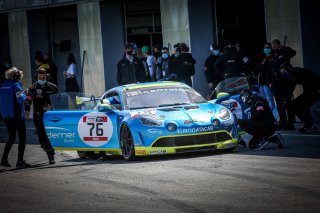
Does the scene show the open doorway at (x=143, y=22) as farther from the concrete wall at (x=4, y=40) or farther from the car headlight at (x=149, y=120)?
the car headlight at (x=149, y=120)

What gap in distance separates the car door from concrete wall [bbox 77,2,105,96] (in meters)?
15.3

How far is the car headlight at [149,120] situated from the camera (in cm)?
1430

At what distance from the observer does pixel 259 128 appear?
15133 millimetres

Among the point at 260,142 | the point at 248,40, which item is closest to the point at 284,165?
the point at 260,142

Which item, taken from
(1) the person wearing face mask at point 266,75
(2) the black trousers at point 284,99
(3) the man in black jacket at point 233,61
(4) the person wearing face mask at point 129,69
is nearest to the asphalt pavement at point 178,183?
(2) the black trousers at point 284,99

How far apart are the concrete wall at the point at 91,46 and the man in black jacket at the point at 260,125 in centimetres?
1641

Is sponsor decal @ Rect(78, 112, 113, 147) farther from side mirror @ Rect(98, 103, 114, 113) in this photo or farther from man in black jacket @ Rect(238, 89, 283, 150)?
man in black jacket @ Rect(238, 89, 283, 150)

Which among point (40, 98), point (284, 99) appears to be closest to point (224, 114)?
point (40, 98)

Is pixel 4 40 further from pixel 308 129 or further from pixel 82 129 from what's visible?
pixel 82 129

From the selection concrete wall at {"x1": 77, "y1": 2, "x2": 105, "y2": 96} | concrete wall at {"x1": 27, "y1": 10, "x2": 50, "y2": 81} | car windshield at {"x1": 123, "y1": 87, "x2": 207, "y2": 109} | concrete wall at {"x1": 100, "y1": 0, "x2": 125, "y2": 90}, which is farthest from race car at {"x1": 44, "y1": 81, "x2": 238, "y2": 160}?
concrete wall at {"x1": 27, "y1": 10, "x2": 50, "y2": 81}

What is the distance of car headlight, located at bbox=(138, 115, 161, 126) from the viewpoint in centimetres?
1430

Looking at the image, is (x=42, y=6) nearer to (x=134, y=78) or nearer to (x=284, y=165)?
(x=134, y=78)

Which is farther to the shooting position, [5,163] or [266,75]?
[266,75]

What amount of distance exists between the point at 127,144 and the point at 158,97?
1.16m
